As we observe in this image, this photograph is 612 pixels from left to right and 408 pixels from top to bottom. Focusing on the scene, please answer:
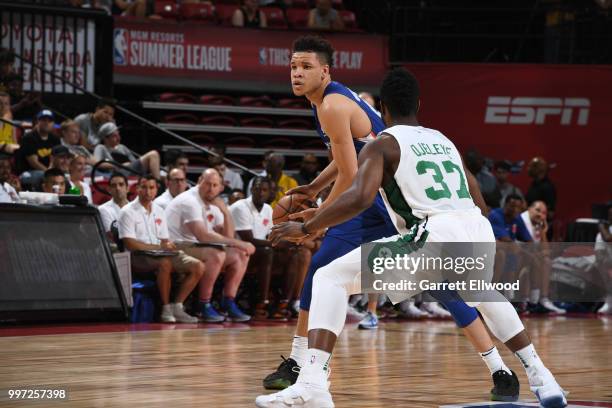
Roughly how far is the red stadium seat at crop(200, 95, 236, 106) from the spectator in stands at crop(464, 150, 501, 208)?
4256 mm

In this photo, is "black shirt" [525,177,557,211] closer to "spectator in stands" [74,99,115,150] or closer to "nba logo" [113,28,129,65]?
"spectator in stands" [74,99,115,150]

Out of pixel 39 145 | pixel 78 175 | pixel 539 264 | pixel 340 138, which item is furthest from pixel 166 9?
pixel 340 138

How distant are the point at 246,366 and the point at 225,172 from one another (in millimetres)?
7474

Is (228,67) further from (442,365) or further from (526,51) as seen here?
(442,365)

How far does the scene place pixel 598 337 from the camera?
9883 mm

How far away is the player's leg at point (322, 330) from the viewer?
15.6 feet

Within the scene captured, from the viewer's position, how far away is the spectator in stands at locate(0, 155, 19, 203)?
10016mm

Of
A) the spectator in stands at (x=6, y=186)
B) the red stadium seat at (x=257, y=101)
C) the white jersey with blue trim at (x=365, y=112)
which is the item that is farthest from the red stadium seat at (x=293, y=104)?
the white jersey with blue trim at (x=365, y=112)

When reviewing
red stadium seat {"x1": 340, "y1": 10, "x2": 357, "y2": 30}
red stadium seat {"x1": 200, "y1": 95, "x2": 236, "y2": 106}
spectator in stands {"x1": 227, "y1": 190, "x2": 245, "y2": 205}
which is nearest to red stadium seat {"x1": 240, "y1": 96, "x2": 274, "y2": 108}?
red stadium seat {"x1": 200, "y1": 95, "x2": 236, "y2": 106}

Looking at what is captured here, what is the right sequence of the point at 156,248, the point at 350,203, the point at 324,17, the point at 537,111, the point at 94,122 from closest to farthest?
the point at 350,203 < the point at 156,248 < the point at 94,122 < the point at 537,111 < the point at 324,17

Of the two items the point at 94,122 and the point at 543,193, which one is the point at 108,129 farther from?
the point at 543,193

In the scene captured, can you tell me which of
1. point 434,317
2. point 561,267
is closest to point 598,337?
point 434,317

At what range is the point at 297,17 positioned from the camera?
17.5m

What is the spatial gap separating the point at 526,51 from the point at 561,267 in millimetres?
6388
